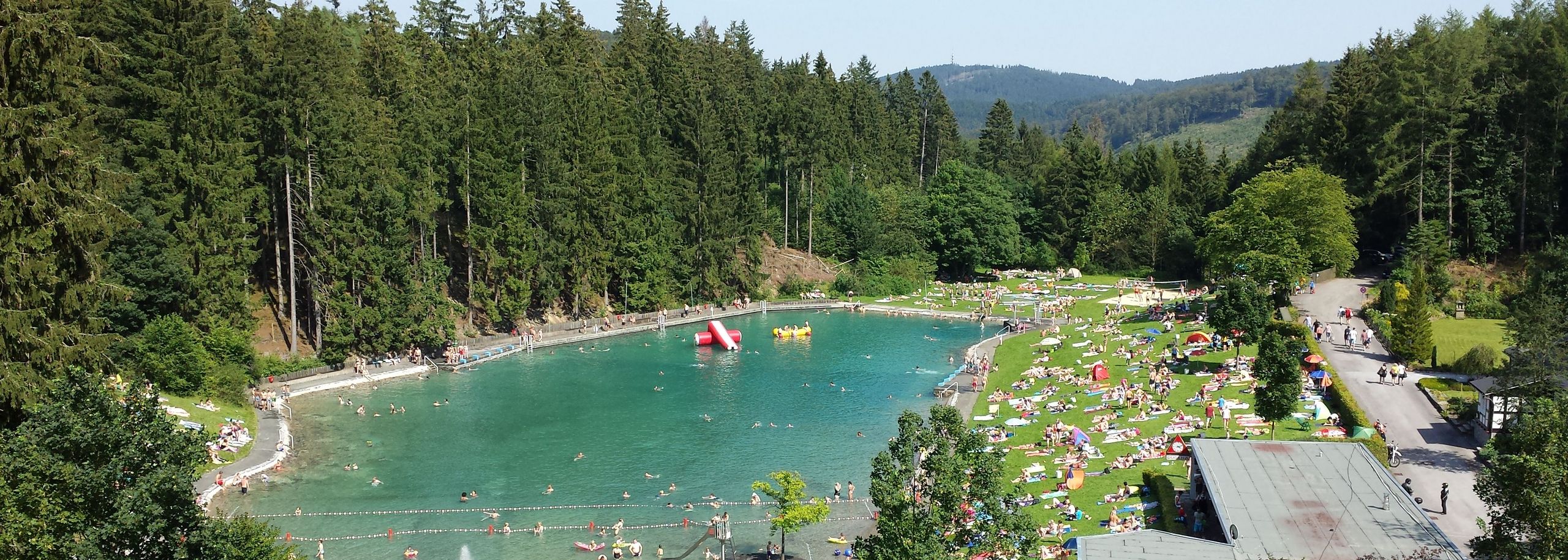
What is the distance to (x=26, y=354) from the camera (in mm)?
22453

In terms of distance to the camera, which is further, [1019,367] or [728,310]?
[728,310]

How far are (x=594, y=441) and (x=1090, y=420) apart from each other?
1905 centimetres

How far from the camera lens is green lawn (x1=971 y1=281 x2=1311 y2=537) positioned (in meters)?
31.6

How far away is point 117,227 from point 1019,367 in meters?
38.4

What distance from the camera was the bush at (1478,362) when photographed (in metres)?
38.3

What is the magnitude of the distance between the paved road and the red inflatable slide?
30.2 m

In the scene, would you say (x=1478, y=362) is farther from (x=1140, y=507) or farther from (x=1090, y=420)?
(x=1140, y=507)

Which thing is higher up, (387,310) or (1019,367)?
(387,310)

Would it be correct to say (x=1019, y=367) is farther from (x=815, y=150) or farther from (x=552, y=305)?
(x=815, y=150)

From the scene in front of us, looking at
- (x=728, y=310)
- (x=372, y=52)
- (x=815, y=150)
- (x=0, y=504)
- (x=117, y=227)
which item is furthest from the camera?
(x=815, y=150)

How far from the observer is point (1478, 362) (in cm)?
3875

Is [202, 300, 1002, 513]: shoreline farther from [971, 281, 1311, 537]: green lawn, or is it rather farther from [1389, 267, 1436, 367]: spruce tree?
[1389, 267, 1436, 367]: spruce tree

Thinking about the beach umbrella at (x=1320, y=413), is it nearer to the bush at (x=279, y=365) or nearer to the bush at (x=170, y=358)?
the bush at (x=170, y=358)

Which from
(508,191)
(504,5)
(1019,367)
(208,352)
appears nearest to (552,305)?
(508,191)
